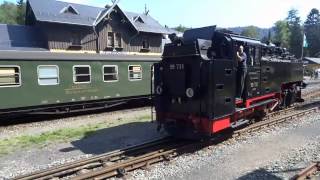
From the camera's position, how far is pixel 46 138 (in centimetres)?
1115

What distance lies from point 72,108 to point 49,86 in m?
1.65

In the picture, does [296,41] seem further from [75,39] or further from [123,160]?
[123,160]

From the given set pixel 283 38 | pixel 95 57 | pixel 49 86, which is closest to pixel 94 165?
pixel 49 86

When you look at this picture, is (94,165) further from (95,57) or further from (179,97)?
(95,57)

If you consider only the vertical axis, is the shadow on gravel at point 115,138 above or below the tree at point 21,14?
below

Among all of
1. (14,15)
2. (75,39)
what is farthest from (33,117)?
(14,15)

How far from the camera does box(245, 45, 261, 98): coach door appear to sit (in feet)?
35.8

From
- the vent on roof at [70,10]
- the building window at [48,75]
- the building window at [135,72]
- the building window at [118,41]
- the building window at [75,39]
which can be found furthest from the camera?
the building window at [118,41]

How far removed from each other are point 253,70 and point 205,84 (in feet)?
9.33

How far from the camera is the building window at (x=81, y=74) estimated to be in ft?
50.9

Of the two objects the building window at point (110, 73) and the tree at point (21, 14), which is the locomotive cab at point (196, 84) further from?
the tree at point (21, 14)

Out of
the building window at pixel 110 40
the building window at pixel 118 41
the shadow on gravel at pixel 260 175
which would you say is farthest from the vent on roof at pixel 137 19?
the shadow on gravel at pixel 260 175

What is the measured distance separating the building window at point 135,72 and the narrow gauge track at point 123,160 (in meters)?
8.08

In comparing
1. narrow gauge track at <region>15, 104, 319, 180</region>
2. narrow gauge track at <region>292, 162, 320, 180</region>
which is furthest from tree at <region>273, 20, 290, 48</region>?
narrow gauge track at <region>292, 162, 320, 180</region>
